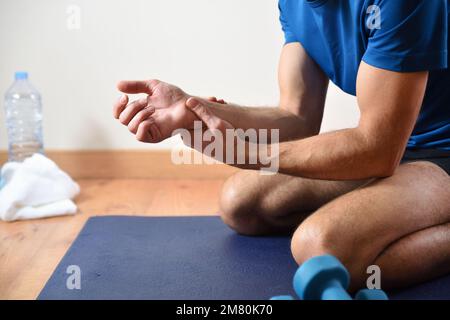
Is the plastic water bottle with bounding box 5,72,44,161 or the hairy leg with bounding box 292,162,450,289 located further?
the plastic water bottle with bounding box 5,72,44,161

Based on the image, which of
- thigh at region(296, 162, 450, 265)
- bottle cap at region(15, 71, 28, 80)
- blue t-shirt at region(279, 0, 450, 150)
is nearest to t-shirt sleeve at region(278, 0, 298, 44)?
blue t-shirt at region(279, 0, 450, 150)

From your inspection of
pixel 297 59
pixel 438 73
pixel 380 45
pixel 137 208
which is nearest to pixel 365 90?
pixel 380 45

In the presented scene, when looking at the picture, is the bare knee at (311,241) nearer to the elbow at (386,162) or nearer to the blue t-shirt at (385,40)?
the elbow at (386,162)

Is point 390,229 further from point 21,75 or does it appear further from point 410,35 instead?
point 21,75

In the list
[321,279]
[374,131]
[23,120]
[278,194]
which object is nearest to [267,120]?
[278,194]

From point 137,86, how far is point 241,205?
0.44 meters

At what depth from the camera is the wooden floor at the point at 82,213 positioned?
1298 millimetres

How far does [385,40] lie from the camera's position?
1.09 m

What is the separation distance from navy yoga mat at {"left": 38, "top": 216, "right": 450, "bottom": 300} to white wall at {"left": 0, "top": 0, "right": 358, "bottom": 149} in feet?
1.96

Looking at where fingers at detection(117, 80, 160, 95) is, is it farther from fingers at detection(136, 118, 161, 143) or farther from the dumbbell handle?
the dumbbell handle

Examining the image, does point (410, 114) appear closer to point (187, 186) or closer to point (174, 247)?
point (174, 247)

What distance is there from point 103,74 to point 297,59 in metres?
0.86

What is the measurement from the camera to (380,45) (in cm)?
110

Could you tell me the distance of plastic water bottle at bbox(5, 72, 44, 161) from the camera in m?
2.08
